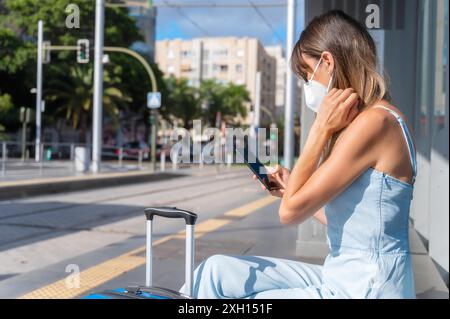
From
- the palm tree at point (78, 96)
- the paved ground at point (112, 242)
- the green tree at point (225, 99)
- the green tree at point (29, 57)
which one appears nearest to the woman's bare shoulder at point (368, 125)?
the paved ground at point (112, 242)

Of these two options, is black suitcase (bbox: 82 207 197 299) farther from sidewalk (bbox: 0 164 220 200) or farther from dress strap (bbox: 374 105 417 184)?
sidewalk (bbox: 0 164 220 200)

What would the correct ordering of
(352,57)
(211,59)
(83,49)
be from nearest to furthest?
(352,57)
(83,49)
(211,59)

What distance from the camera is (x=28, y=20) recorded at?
30.4m

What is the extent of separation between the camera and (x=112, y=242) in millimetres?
6883

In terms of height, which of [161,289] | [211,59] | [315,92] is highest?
[211,59]

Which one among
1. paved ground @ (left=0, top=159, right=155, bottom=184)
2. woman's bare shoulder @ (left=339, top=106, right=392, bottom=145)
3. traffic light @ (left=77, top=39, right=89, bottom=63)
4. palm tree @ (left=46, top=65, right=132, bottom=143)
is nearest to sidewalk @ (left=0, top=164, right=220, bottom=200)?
paved ground @ (left=0, top=159, right=155, bottom=184)

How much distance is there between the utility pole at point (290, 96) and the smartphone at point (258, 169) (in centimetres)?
551

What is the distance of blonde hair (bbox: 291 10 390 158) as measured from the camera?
1.51 m

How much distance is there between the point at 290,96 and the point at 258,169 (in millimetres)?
7578

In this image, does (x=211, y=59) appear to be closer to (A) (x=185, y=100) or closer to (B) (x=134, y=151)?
(A) (x=185, y=100)

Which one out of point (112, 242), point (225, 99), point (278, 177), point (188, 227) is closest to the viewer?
point (188, 227)

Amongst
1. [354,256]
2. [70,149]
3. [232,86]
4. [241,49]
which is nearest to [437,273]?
[354,256]

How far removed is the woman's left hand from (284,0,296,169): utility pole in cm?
584

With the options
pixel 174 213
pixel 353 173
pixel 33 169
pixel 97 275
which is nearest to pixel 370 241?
pixel 353 173
